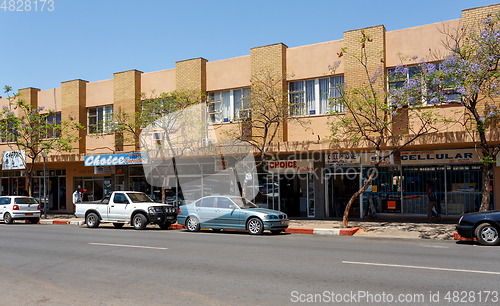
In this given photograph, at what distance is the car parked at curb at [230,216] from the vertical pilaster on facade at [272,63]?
5.90m

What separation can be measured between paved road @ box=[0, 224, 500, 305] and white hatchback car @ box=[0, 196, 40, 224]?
11286 millimetres

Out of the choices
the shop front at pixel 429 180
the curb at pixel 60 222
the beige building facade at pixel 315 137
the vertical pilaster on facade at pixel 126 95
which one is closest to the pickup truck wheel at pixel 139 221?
the curb at pixel 60 222

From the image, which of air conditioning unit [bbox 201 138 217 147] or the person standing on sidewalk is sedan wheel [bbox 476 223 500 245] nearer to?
the person standing on sidewalk

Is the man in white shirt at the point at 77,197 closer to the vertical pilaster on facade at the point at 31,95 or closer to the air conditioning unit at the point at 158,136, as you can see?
the air conditioning unit at the point at 158,136

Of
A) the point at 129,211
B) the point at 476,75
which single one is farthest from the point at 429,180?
the point at 129,211

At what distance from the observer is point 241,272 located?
8109 mm

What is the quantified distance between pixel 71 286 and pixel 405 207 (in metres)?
15.8

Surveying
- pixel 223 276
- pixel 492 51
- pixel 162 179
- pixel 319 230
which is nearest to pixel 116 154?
pixel 162 179

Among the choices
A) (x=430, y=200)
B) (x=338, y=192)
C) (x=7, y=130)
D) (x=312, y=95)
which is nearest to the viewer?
(x=430, y=200)

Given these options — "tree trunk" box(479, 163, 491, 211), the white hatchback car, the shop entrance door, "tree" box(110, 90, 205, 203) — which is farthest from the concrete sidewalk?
the white hatchback car

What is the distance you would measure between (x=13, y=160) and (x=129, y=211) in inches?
587

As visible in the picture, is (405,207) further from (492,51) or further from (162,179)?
(162,179)

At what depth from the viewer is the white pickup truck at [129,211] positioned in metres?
17.6

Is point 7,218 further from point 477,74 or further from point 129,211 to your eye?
point 477,74
